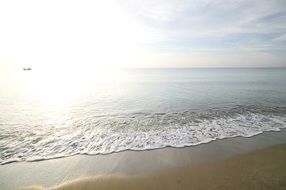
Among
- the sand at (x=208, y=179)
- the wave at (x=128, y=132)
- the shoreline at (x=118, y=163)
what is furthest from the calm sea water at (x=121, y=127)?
the sand at (x=208, y=179)

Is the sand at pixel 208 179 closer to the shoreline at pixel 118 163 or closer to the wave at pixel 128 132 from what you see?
the shoreline at pixel 118 163

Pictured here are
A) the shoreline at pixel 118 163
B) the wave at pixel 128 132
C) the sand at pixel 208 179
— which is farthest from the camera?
the wave at pixel 128 132

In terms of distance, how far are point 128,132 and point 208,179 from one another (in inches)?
193

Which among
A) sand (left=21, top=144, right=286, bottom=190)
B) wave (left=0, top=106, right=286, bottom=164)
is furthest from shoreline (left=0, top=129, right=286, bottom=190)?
wave (left=0, top=106, right=286, bottom=164)

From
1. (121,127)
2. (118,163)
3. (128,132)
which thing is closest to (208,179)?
(118,163)

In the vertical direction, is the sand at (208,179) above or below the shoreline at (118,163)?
above

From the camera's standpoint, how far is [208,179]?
498 cm

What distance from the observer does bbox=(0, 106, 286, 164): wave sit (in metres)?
7.22

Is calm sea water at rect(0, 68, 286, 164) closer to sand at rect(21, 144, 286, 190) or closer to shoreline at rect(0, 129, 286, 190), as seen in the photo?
shoreline at rect(0, 129, 286, 190)

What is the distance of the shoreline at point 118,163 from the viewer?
5371 millimetres

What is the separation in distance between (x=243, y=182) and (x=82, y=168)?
5.00 m

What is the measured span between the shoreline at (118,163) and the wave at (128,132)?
17.4 inches

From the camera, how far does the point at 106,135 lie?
862 cm

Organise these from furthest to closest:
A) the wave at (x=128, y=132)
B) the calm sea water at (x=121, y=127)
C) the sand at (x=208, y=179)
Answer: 1. the calm sea water at (x=121, y=127)
2. the wave at (x=128, y=132)
3. the sand at (x=208, y=179)
